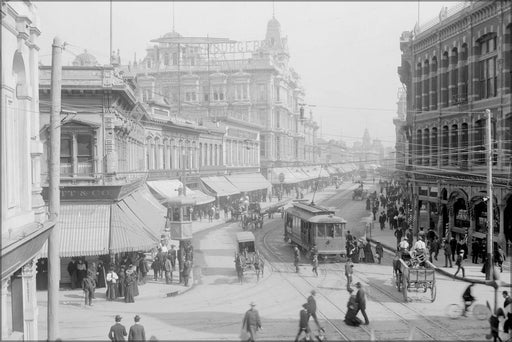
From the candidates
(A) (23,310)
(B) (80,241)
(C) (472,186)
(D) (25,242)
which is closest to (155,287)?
(B) (80,241)

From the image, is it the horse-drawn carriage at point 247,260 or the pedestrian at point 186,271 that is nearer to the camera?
the pedestrian at point 186,271

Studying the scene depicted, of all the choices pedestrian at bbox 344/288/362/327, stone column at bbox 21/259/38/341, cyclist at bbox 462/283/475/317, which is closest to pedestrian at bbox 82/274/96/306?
stone column at bbox 21/259/38/341

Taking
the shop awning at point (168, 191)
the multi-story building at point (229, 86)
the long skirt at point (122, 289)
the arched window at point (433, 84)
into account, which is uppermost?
the multi-story building at point (229, 86)

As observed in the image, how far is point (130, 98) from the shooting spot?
101 feet

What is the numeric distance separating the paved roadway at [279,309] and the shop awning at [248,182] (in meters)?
34.8

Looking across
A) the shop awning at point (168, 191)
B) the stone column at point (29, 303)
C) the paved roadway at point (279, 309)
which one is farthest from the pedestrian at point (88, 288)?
the shop awning at point (168, 191)

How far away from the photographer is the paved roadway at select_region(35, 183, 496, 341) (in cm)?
1770

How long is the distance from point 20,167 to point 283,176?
70.5 m

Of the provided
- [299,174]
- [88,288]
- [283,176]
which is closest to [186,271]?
[88,288]

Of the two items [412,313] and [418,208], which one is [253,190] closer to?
[418,208]

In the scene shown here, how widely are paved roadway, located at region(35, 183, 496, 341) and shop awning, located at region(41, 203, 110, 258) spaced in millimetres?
2296

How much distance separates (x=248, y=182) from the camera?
72125 millimetres

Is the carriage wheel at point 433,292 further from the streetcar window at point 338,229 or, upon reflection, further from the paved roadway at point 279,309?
the streetcar window at point 338,229

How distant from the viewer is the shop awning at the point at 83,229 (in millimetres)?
24645
